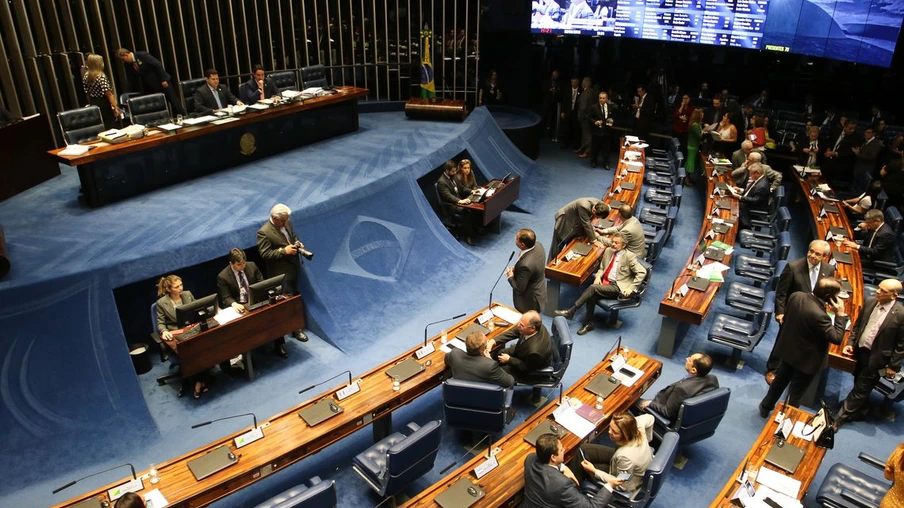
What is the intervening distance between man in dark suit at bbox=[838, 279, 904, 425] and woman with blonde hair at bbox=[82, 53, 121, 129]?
31.4 feet

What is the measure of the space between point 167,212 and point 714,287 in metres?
6.64

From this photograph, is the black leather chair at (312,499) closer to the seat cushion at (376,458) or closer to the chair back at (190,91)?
the seat cushion at (376,458)

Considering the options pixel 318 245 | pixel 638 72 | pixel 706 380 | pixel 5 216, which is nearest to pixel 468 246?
pixel 318 245

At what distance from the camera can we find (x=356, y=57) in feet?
46.7

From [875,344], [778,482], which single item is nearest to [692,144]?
[875,344]

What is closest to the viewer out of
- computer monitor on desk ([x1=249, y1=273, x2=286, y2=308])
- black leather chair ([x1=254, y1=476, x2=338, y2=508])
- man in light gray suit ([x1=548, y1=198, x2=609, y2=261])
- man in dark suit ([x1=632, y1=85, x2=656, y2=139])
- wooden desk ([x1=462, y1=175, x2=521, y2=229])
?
black leather chair ([x1=254, y1=476, x2=338, y2=508])

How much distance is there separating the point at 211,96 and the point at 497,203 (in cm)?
470

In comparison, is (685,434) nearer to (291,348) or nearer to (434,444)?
(434,444)

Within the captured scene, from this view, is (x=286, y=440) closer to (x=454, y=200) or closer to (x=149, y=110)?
(x=454, y=200)

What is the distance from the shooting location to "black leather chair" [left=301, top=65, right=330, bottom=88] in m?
11.6

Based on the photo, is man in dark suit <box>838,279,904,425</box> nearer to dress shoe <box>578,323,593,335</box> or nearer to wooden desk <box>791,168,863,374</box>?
wooden desk <box>791,168,863,374</box>

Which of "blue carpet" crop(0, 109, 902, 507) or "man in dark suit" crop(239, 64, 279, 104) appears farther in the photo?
"man in dark suit" crop(239, 64, 279, 104)

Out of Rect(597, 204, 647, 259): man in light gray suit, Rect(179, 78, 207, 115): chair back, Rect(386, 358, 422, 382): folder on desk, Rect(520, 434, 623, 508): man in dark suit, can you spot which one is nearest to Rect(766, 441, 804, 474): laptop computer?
Rect(520, 434, 623, 508): man in dark suit

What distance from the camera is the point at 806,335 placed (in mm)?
5926
